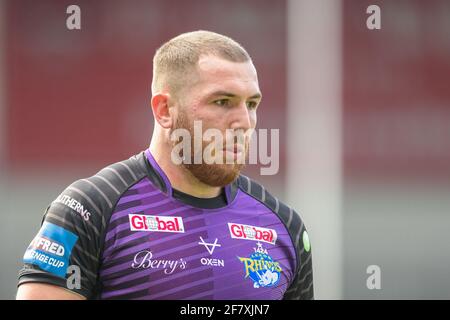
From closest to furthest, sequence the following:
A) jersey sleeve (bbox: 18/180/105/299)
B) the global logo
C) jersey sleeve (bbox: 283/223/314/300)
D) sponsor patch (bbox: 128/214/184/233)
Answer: jersey sleeve (bbox: 18/180/105/299) → sponsor patch (bbox: 128/214/184/233) → the global logo → jersey sleeve (bbox: 283/223/314/300)

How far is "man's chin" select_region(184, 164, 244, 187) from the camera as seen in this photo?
109 inches

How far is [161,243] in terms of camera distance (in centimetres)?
267

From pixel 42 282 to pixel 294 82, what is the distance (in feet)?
18.5

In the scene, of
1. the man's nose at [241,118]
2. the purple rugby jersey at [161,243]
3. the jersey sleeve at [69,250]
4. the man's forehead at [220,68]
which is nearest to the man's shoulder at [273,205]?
the purple rugby jersey at [161,243]

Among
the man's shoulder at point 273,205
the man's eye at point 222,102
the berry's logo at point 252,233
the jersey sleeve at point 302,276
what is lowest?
the jersey sleeve at point 302,276

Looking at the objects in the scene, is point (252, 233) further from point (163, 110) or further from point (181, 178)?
point (163, 110)

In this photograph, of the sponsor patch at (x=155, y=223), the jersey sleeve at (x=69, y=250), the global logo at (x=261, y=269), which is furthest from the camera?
the global logo at (x=261, y=269)

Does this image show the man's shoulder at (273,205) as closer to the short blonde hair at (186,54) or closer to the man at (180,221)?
the man at (180,221)

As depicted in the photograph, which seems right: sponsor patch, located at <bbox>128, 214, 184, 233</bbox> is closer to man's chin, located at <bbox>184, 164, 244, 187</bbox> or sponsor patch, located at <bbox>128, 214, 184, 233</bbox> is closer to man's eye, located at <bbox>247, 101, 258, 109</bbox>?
man's chin, located at <bbox>184, 164, 244, 187</bbox>

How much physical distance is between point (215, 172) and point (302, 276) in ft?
1.77

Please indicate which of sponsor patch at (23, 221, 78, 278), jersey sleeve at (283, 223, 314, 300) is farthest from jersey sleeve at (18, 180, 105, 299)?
jersey sleeve at (283, 223, 314, 300)

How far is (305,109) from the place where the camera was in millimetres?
7648

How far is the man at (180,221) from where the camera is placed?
100.0 inches
